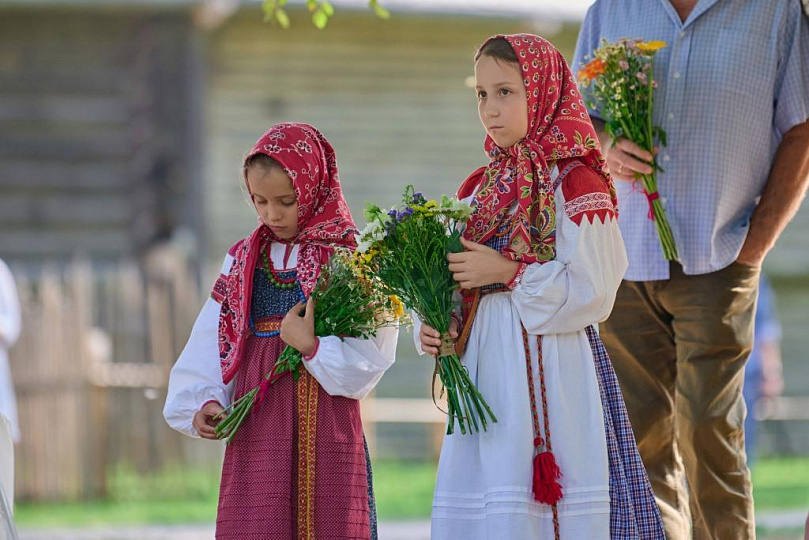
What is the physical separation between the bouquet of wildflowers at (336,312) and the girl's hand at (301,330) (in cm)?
3

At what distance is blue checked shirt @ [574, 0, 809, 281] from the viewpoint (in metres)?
4.89

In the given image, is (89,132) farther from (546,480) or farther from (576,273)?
(546,480)

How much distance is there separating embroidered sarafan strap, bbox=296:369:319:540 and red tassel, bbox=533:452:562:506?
2.67ft

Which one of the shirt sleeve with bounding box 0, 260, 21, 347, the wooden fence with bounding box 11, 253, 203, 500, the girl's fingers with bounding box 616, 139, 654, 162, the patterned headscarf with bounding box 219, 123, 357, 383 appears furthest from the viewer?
the wooden fence with bounding box 11, 253, 203, 500

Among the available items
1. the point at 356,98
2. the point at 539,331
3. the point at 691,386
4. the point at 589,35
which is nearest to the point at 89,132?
the point at 356,98

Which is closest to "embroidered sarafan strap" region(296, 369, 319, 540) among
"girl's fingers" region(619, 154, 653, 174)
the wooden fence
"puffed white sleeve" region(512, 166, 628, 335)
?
"puffed white sleeve" region(512, 166, 628, 335)

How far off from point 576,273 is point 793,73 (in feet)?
4.80

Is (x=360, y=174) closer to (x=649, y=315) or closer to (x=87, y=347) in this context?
(x=87, y=347)

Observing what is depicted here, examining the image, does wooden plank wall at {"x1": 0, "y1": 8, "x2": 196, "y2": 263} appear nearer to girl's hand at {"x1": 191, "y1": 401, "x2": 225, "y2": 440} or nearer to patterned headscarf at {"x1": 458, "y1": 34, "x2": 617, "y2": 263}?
girl's hand at {"x1": 191, "y1": 401, "x2": 225, "y2": 440}

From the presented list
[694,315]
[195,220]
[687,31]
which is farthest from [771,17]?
[195,220]

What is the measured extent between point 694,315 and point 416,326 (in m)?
1.19

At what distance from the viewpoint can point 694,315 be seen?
4.85 meters

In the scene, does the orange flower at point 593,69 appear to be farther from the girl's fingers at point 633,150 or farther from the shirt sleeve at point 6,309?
the shirt sleeve at point 6,309

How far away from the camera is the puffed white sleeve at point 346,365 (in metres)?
4.26
